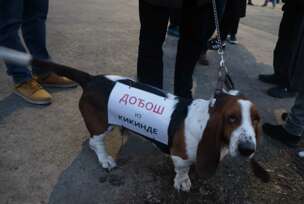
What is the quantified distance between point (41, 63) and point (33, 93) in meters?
0.93

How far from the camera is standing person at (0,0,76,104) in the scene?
3152 millimetres

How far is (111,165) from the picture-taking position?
273 cm

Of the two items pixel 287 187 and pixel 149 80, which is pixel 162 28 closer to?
pixel 149 80

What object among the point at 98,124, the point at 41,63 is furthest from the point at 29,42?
the point at 98,124

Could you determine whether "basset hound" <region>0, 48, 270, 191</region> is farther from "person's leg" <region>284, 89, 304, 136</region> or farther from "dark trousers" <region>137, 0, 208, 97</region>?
"person's leg" <region>284, 89, 304, 136</region>

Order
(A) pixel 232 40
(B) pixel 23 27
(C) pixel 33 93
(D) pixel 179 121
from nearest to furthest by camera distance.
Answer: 1. (D) pixel 179 121
2. (C) pixel 33 93
3. (B) pixel 23 27
4. (A) pixel 232 40

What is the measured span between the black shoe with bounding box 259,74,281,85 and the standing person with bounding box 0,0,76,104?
260 centimetres

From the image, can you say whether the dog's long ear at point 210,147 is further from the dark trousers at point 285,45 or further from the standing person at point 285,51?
the dark trousers at point 285,45

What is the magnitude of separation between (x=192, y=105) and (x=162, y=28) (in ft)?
3.10

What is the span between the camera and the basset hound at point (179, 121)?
206 cm

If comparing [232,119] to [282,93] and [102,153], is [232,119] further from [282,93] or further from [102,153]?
[282,93]

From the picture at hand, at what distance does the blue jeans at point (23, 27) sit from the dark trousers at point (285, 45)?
283 centimetres

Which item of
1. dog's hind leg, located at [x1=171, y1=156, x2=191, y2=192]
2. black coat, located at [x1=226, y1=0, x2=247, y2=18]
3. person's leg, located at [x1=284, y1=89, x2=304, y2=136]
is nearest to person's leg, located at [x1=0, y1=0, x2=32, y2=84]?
dog's hind leg, located at [x1=171, y1=156, x2=191, y2=192]

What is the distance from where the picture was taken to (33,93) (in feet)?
11.2
